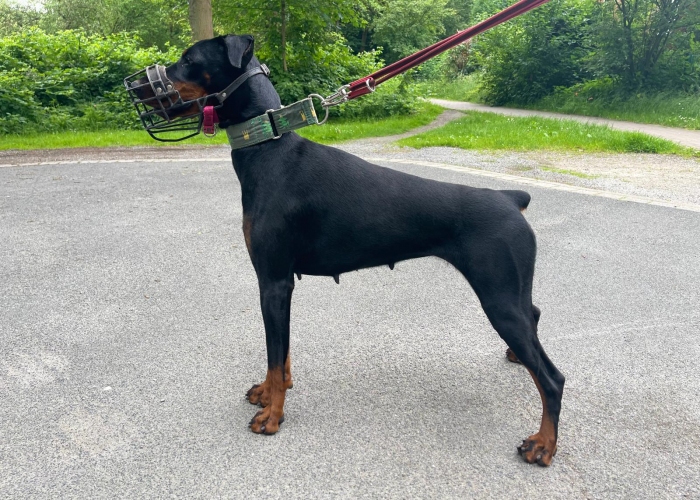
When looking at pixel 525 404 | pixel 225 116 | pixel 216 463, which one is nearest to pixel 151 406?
pixel 216 463

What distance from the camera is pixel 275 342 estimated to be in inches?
119

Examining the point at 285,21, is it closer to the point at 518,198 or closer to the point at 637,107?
the point at 637,107

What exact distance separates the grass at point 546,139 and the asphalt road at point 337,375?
5.92 metres

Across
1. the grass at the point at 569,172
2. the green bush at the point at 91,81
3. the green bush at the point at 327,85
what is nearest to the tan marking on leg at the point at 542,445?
the grass at the point at 569,172

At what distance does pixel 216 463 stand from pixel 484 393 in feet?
5.21

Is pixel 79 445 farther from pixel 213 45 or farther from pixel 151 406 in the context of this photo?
pixel 213 45

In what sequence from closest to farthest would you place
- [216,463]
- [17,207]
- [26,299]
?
[216,463]
[26,299]
[17,207]

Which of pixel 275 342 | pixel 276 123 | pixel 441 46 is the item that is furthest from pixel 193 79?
pixel 441 46

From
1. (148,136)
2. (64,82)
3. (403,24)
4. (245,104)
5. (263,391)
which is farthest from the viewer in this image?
(403,24)

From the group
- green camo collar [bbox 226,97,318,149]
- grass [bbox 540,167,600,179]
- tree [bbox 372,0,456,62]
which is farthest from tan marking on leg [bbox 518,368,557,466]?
tree [bbox 372,0,456,62]

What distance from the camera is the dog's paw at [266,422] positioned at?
9.92ft

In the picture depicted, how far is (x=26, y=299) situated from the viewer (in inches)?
184

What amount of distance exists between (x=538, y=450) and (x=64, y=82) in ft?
53.1

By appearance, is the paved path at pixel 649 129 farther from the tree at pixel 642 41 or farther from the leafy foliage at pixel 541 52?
the tree at pixel 642 41
